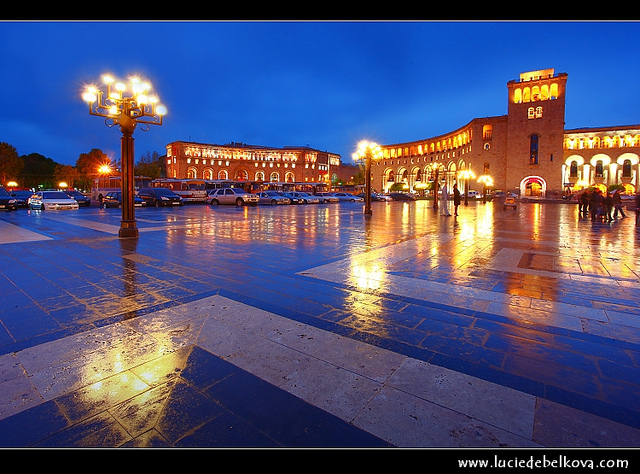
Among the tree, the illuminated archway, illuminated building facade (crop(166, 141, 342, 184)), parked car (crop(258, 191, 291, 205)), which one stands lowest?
parked car (crop(258, 191, 291, 205))

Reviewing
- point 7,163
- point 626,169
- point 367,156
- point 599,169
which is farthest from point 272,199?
point 626,169

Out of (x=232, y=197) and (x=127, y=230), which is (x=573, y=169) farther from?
(x=127, y=230)

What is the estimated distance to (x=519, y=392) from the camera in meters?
2.28

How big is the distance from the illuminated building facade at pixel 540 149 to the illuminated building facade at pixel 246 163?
41886 millimetres

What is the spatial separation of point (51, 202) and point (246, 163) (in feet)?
258

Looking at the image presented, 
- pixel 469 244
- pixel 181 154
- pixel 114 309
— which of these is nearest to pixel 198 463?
pixel 114 309

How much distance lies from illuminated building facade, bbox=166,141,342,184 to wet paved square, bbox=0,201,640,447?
91358mm

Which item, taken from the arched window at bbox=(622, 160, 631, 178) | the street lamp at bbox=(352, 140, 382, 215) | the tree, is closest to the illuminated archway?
the arched window at bbox=(622, 160, 631, 178)

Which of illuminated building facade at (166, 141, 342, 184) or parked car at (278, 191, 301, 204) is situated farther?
illuminated building facade at (166, 141, 342, 184)

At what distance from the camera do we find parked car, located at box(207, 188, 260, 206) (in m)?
30.5

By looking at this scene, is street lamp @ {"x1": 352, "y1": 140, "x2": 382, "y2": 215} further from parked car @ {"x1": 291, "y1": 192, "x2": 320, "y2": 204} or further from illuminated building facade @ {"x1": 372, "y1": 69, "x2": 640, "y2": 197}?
illuminated building facade @ {"x1": 372, "y1": 69, "x2": 640, "y2": 197}

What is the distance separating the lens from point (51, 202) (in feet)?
76.8

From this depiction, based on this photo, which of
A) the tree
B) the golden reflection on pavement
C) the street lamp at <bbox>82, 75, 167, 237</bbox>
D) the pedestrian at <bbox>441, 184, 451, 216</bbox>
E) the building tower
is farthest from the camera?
the building tower

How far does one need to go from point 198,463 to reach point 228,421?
0.92ft
